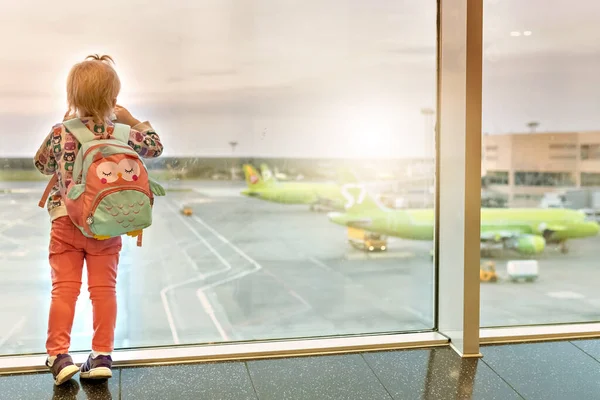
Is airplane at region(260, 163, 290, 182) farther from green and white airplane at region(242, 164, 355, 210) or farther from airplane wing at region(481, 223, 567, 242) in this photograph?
airplane wing at region(481, 223, 567, 242)

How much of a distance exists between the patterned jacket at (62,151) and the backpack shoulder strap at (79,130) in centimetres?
1

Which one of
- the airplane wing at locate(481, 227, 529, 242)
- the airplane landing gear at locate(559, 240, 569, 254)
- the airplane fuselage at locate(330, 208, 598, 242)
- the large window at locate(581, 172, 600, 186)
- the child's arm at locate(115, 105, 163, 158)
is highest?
the child's arm at locate(115, 105, 163, 158)

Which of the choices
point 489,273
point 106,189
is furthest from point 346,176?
point 106,189

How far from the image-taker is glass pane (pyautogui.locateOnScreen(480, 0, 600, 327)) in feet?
9.70

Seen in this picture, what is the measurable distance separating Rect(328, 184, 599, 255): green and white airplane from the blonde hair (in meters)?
1.20

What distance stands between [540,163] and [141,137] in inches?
85.1

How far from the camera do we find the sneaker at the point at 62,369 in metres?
2.05

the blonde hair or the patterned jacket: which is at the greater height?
the blonde hair

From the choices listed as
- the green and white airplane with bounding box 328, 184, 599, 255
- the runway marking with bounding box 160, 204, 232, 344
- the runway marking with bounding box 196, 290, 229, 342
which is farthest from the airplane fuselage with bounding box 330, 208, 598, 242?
the runway marking with bounding box 196, 290, 229, 342

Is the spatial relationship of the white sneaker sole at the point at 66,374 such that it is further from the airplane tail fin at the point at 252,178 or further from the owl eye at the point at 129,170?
the airplane tail fin at the point at 252,178

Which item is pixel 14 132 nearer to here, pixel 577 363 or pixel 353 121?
pixel 353 121

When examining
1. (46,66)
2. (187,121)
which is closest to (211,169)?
(187,121)

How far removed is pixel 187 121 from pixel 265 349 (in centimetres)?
103

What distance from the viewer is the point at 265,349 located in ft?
7.97
